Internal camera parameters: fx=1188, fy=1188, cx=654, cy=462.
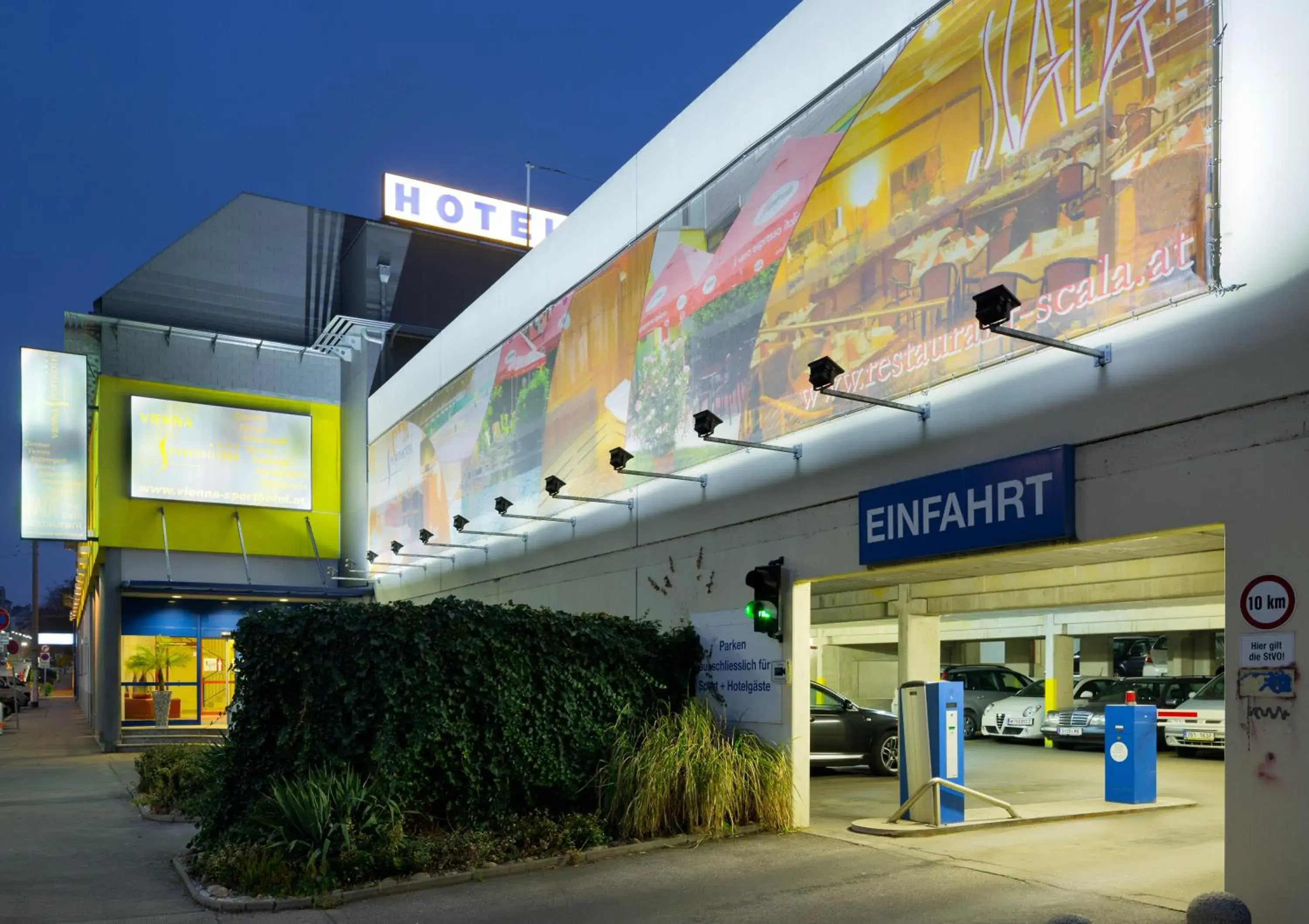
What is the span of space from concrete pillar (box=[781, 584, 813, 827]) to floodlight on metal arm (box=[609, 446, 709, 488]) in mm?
2252

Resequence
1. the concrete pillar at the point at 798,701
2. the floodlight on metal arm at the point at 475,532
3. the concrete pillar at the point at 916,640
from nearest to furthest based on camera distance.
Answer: the concrete pillar at the point at 798,701 → the floodlight on metal arm at the point at 475,532 → the concrete pillar at the point at 916,640

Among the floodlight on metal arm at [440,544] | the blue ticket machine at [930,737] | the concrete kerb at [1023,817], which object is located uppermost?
the floodlight on metal arm at [440,544]

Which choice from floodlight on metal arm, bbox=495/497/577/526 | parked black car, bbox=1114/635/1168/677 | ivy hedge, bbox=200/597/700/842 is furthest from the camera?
parked black car, bbox=1114/635/1168/677

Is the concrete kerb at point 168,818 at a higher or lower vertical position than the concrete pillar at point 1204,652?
lower

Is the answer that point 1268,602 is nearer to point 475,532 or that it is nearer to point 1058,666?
point 475,532

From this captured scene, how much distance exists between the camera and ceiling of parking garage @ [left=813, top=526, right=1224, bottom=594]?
30.0ft

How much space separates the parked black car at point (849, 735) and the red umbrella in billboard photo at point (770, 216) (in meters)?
5.87

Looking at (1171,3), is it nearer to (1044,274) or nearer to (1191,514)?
(1044,274)

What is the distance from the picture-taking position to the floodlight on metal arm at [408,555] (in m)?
21.9

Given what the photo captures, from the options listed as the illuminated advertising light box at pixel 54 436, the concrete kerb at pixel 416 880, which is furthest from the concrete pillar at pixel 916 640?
the illuminated advertising light box at pixel 54 436

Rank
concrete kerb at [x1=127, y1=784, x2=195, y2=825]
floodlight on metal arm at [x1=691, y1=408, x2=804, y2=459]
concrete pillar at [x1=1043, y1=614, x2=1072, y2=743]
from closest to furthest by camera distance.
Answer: floodlight on metal arm at [x1=691, y1=408, x2=804, y2=459], concrete kerb at [x1=127, y1=784, x2=195, y2=825], concrete pillar at [x1=1043, y1=614, x2=1072, y2=743]

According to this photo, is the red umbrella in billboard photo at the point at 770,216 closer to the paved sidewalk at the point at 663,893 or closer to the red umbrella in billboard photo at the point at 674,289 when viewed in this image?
the red umbrella in billboard photo at the point at 674,289

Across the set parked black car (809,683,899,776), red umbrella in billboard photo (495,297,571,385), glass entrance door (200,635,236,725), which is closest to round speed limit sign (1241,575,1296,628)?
parked black car (809,683,899,776)

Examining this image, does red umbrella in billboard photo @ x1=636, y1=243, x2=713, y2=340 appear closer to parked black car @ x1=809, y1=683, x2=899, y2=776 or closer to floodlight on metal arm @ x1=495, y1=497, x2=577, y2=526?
floodlight on metal arm @ x1=495, y1=497, x2=577, y2=526
